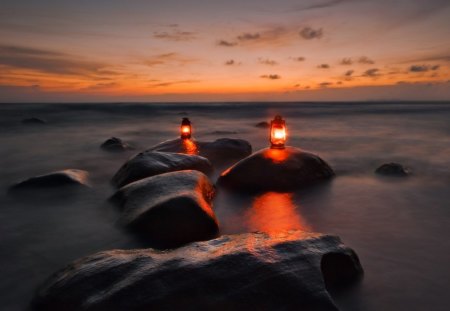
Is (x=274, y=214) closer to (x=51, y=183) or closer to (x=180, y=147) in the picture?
(x=51, y=183)

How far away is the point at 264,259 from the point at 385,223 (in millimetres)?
3512

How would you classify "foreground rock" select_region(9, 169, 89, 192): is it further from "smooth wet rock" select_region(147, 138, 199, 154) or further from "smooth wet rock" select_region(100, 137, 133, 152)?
"smooth wet rock" select_region(100, 137, 133, 152)

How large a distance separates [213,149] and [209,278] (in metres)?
8.12

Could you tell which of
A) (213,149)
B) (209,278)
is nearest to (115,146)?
(213,149)

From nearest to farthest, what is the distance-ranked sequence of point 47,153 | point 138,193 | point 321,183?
point 138,193 < point 321,183 < point 47,153

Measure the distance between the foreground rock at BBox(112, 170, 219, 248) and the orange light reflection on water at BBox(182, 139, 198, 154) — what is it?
5.01 metres

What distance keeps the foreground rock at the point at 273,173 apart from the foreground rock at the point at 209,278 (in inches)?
145

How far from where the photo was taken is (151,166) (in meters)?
7.34

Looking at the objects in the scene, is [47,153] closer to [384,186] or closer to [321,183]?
[321,183]

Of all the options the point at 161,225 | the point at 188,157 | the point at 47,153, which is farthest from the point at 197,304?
the point at 47,153

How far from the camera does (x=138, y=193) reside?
18.9 ft

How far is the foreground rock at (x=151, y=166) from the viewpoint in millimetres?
7273

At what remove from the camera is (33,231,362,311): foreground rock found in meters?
2.80

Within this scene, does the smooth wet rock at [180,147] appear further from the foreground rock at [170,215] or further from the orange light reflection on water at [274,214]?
the foreground rock at [170,215]
